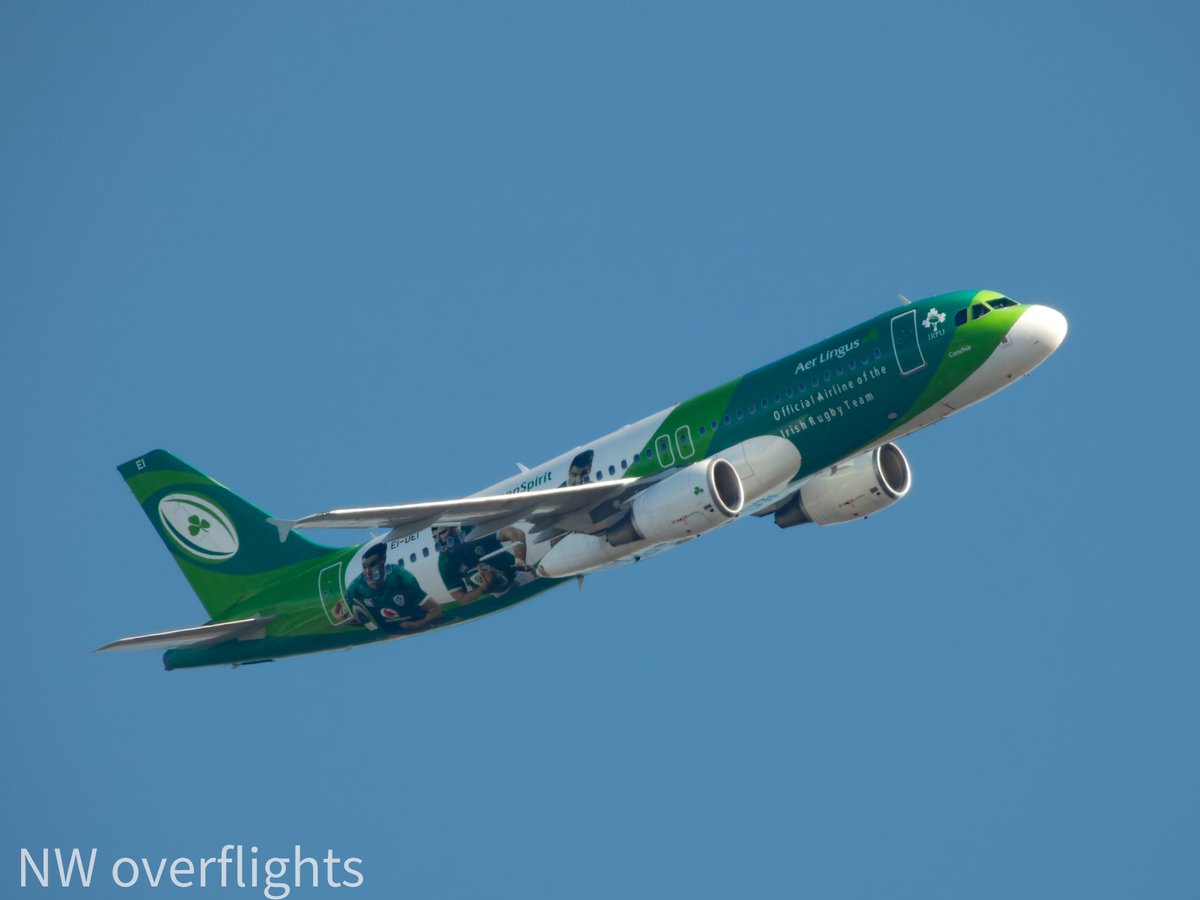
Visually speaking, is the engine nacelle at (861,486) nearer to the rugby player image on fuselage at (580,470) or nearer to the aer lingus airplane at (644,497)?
the aer lingus airplane at (644,497)

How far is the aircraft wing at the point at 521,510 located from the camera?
49094 millimetres

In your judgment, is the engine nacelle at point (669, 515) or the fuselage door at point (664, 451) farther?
the fuselage door at point (664, 451)

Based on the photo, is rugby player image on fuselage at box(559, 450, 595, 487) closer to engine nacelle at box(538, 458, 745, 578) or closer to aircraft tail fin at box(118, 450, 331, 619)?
engine nacelle at box(538, 458, 745, 578)

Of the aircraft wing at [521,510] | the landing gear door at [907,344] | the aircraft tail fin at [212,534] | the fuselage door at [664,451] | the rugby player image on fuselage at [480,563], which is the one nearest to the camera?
the aircraft wing at [521,510]

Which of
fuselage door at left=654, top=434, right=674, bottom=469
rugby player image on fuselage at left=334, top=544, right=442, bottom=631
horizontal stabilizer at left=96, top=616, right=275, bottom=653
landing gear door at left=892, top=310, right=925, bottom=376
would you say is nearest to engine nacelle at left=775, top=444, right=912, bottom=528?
fuselage door at left=654, top=434, right=674, bottom=469

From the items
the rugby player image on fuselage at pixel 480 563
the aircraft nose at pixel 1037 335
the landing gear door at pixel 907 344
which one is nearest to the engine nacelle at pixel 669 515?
the rugby player image on fuselage at pixel 480 563

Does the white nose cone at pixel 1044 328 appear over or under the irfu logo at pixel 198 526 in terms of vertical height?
under

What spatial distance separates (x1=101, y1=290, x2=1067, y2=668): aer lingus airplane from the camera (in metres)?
50.7

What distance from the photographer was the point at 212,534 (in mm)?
64438

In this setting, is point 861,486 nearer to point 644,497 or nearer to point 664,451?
point 664,451

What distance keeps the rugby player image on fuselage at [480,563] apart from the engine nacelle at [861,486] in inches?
405

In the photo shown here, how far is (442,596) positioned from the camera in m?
57.5

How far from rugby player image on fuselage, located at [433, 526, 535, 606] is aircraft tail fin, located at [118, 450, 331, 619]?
295 inches

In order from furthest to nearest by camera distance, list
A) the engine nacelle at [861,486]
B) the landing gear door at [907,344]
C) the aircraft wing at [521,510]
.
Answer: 1. the engine nacelle at [861,486]
2. the landing gear door at [907,344]
3. the aircraft wing at [521,510]
